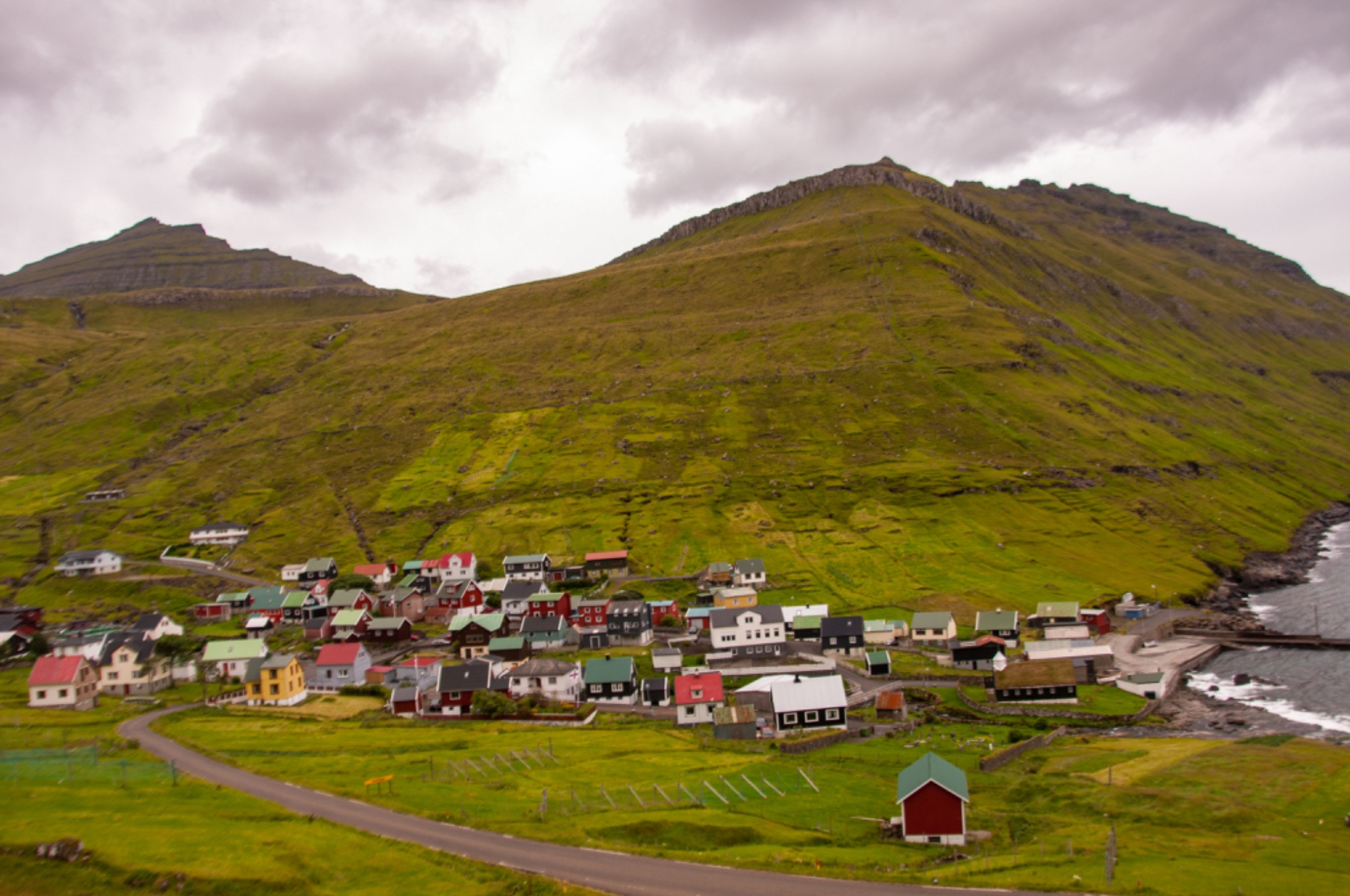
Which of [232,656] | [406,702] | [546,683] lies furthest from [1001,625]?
[232,656]

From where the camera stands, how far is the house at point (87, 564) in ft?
494

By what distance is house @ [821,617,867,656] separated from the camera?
10188cm

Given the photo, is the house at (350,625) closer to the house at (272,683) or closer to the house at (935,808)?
the house at (272,683)

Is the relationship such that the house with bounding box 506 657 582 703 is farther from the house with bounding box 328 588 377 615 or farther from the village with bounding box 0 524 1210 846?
the house with bounding box 328 588 377 615

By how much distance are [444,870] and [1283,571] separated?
15358 cm

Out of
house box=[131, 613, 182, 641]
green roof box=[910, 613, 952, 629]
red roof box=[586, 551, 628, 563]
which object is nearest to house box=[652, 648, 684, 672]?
green roof box=[910, 613, 952, 629]

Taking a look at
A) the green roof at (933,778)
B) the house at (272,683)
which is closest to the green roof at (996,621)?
the green roof at (933,778)

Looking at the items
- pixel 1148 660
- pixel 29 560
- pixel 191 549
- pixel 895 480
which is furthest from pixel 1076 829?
pixel 29 560

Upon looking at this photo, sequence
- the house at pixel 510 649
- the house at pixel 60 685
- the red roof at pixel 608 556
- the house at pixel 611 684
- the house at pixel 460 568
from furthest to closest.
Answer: the house at pixel 460 568 → the red roof at pixel 608 556 → the house at pixel 510 649 → the house at pixel 611 684 → the house at pixel 60 685

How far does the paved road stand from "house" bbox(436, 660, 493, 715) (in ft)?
107

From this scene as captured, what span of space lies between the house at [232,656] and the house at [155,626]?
12.8 m

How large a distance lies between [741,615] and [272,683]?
173 feet

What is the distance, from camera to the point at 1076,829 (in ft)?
157

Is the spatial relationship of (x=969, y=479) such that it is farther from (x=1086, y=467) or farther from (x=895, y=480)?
(x=1086, y=467)
